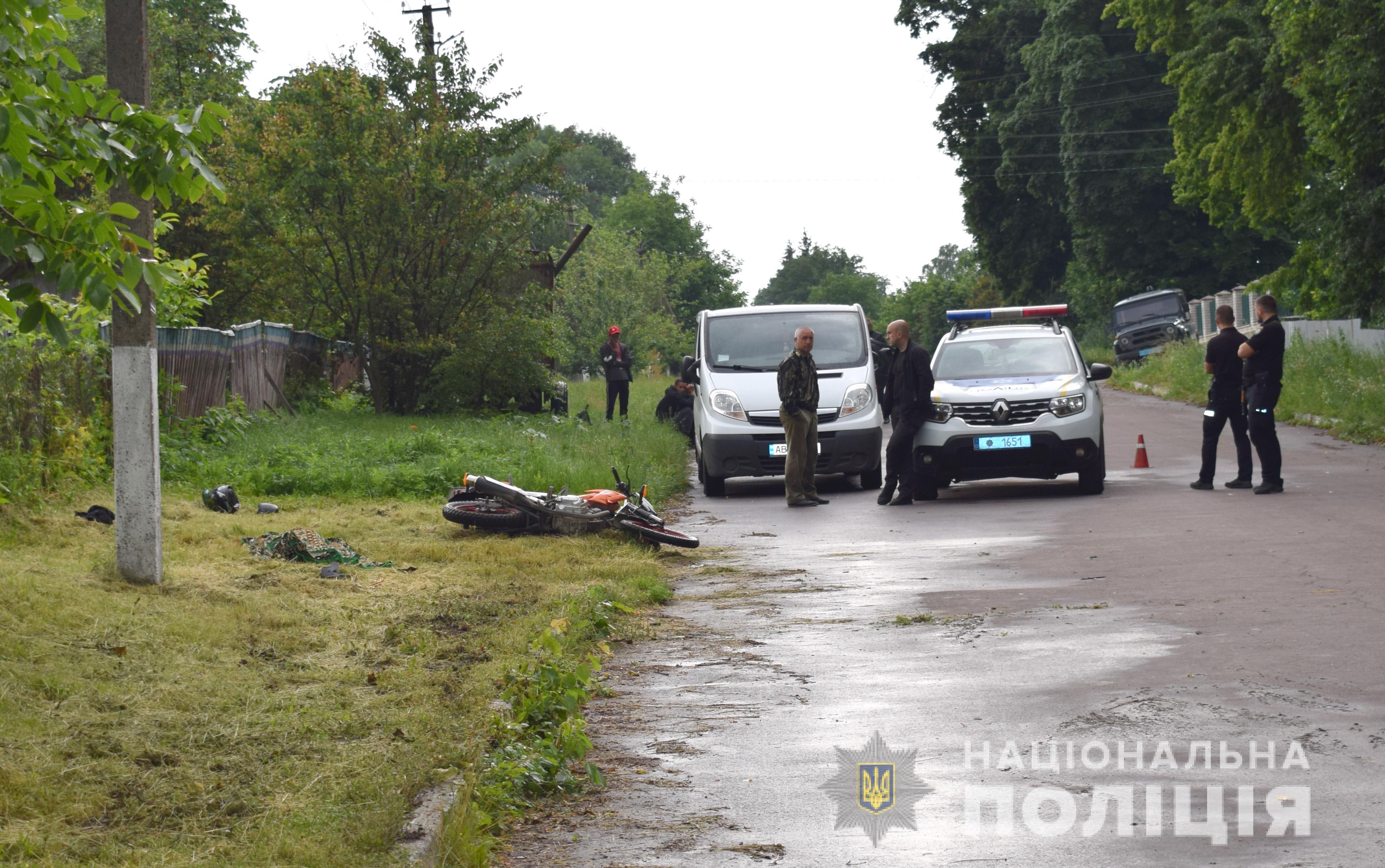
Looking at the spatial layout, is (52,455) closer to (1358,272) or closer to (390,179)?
(390,179)

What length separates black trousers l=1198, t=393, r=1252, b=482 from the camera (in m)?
15.1

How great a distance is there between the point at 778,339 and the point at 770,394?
1194 mm

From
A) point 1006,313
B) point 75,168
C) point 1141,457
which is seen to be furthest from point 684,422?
point 75,168

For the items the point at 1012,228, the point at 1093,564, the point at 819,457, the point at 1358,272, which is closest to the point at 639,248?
the point at 1012,228

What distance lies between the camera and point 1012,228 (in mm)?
63750

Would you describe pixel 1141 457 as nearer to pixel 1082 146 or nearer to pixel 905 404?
pixel 905 404

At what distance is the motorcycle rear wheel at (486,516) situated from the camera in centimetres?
1235

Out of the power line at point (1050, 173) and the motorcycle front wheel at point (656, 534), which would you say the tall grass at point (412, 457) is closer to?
the motorcycle front wheel at point (656, 534)

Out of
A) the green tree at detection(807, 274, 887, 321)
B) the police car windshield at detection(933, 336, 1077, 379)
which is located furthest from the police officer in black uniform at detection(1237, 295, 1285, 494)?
the green tree at detection(807, 274, 887, 321)

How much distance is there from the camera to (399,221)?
2442 centimetres

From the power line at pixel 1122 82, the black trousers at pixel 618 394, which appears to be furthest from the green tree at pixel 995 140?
the black trousers at pixel 618 394

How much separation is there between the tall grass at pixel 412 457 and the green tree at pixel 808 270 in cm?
15966

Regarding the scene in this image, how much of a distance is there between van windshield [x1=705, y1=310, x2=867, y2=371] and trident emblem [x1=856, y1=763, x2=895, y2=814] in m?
12.8

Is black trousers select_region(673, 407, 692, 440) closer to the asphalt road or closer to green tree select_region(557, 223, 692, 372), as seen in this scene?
the asphalt road
